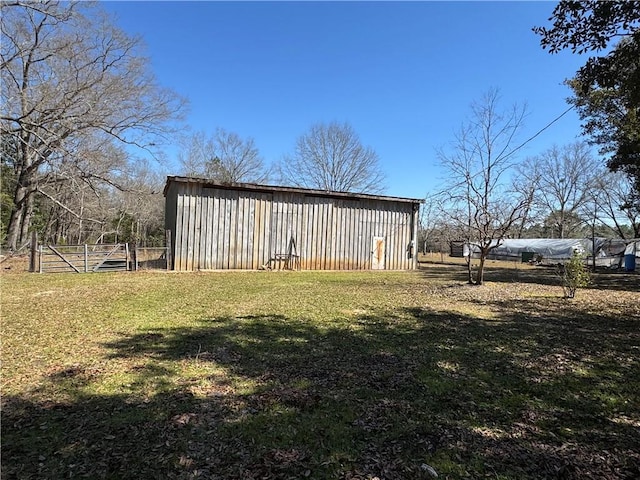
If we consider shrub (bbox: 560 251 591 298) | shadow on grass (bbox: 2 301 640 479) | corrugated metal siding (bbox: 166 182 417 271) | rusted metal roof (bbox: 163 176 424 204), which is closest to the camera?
shadow on grass (bbox: 2 301 640 479)

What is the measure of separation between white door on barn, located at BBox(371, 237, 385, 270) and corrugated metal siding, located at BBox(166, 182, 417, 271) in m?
0.19

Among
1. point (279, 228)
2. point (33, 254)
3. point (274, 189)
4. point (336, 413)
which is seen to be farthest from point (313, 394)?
point (33, 254)

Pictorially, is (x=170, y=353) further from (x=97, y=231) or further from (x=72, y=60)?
(x=97, y=231)

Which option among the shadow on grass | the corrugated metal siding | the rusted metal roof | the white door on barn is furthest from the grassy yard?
the white door on barn

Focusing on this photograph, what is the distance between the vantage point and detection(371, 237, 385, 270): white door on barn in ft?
58.9

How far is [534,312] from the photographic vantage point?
7711 millimetres

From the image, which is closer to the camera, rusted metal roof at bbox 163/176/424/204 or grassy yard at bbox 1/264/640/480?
grassy yard at bbox 1/264/640/480

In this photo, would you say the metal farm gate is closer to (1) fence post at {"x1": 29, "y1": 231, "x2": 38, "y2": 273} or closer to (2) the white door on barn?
(1) fence post at {"x1": 29, "y1": 231, "x2": 38, "y2": 273}

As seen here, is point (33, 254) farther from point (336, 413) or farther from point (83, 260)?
point (336, 413)

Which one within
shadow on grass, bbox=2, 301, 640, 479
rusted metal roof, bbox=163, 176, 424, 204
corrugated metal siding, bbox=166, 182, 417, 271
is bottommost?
shadow on grass, bbox=2, 301, 640, 479

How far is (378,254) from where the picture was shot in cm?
1802

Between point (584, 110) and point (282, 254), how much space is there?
43.3ft

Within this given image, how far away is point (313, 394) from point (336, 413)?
42 cm

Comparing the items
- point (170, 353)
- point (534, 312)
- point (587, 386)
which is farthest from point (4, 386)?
point (534, 312)
